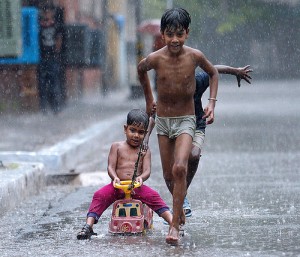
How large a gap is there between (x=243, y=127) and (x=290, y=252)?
12.2m

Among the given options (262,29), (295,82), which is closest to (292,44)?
(262,29)

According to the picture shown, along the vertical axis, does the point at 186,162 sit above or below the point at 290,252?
above

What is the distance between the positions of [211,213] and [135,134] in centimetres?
112

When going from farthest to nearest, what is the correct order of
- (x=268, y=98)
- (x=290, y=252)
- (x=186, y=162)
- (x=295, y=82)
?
(x=295, y=82) < (x=268, y=98) < (x=186, y=162) < (x=290, y=252)

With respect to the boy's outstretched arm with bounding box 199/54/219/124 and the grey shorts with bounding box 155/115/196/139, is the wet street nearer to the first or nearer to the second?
the grey shorts with bounding box 155/115/196/139

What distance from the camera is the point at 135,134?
7.96 metres

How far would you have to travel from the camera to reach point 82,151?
1473cm

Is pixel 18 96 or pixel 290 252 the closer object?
pixel 290 252

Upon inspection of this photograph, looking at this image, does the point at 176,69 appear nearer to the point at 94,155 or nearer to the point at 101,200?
the point at 101,200

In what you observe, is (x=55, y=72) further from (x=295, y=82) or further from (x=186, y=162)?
(x=295, y=82)

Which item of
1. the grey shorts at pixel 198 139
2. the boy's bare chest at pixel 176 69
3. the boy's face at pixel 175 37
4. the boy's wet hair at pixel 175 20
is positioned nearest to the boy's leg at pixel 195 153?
the grey shorts at pixel 198 139

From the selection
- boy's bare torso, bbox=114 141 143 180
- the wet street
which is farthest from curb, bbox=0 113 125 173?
boy's bare torso, bbox=114 141 143 180

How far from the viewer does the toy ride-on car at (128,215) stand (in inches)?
303

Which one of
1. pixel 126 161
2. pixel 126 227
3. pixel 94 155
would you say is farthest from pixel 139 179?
pixel 94 155
